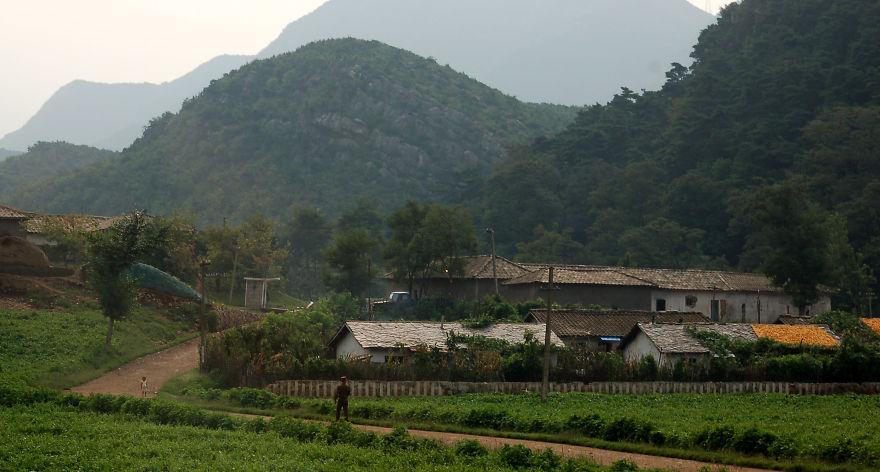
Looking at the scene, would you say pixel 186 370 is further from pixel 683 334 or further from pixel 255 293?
pixel 255 293

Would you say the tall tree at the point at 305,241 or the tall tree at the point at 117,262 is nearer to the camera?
the tall tree at the point at 117,262

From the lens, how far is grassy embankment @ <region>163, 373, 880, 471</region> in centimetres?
2652

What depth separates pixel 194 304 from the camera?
60625 millimetres

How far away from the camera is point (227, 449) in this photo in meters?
27.0

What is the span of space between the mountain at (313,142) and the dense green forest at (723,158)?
58.3 ft

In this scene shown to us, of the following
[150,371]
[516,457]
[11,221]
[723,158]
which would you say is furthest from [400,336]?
[723,158]

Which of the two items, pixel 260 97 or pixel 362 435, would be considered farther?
pixel 260 97

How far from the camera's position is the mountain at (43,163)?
555ft

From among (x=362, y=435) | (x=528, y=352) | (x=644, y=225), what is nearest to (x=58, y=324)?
(x=528, y=352)

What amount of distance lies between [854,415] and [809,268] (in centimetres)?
4105

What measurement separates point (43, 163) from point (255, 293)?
12669 centimetres

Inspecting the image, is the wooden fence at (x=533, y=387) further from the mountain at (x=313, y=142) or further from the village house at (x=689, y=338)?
the mountain at (x=313, y=142)

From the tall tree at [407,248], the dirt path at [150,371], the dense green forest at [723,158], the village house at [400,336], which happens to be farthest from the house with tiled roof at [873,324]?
the dirt path at [150,371]

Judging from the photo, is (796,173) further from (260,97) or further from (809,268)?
(260,97)
